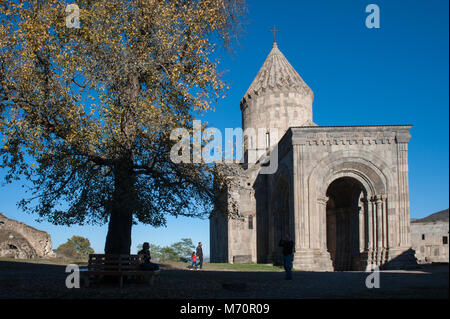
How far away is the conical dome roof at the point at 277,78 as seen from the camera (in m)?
35.3

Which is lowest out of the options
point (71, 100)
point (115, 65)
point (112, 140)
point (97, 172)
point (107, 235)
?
point (107, 235)

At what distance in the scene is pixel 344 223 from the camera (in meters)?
30.2

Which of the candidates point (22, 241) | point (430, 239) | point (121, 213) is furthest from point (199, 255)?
point (430, 239)

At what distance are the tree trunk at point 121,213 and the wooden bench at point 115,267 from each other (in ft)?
2.36

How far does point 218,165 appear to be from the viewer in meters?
15.4

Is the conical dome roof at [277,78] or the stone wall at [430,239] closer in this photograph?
the conical dome roof at [277,78]

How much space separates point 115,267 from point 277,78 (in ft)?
83.4

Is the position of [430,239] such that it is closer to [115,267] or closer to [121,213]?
[121,213]

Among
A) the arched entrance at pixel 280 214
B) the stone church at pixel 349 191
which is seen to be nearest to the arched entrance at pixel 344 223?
the stone church at pixel 349 191

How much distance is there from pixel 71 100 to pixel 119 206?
3643 mm

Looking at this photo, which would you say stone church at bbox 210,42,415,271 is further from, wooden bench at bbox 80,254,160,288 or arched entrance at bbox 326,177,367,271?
wooden bench at bbox 80,254,160,288

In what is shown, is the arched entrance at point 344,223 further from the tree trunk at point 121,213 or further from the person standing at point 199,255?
the tree trunk at point 121,213

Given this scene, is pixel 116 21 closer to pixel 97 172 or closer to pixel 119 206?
pixel 97 172
